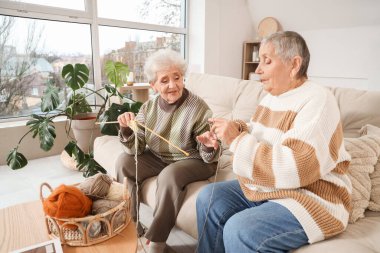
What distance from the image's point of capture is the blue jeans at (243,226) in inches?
33.8

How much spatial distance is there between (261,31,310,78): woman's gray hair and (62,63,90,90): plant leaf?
1762 millimetres

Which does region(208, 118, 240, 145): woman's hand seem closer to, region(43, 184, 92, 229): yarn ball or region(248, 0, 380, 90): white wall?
region(43, 184, 92, 229): yarn ball

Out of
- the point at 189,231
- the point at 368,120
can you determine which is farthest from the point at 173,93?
the point at 368,120

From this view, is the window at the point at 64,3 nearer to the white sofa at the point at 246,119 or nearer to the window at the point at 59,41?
the window at the point at 59,41

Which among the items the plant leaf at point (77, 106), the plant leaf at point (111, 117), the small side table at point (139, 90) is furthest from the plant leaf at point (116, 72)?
the plant leaf at point (111, 117)

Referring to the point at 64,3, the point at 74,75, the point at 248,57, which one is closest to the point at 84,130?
the point at 74,75

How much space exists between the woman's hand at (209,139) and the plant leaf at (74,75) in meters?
1.46

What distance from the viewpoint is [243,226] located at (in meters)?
0.91

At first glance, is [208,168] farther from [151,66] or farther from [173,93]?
[151,66]

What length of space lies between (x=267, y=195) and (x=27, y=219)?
0.95m

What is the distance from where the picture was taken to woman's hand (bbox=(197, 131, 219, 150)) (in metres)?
1.24

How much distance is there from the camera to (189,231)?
1.24m

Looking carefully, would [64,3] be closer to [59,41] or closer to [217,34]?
[59,41]

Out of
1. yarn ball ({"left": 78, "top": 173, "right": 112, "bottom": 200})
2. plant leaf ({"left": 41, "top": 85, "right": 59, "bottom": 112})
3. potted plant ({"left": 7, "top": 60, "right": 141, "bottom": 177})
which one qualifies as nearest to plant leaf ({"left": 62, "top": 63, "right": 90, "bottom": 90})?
potted plant ({"left": 7, "top": 60, "right": 141, "bottom": 177})
